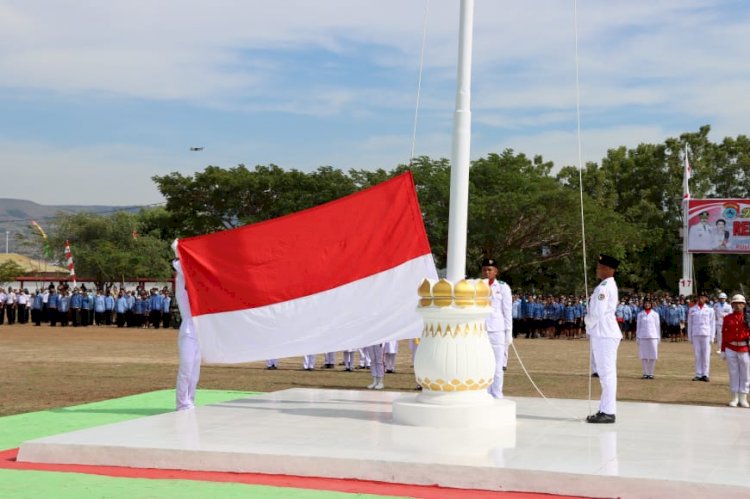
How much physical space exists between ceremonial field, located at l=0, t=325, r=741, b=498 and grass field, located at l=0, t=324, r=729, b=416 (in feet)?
0.06

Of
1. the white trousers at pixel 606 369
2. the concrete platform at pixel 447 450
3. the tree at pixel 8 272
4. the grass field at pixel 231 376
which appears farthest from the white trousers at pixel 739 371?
the tree at pixel 8 272

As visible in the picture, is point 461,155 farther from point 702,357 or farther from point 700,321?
point 700,321

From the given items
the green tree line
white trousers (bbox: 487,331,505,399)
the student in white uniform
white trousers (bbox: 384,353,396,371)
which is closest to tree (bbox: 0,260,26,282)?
the green tree line

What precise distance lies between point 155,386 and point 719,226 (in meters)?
33.4

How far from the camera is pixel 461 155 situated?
10.1 m

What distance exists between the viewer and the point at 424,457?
25.8 feet

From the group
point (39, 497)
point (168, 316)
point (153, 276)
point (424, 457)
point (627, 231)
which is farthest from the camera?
point (153, 276)

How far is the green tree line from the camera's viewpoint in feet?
147

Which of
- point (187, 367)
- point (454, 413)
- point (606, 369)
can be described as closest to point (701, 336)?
point (606, 369)

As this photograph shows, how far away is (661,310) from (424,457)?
3148cm

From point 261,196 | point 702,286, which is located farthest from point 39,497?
point 702,286

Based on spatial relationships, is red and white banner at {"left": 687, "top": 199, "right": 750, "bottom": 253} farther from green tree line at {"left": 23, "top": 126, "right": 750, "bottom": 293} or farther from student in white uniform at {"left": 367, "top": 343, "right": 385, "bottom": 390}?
student in white uniform at {"left": 367, "top": 343, "right": 385, "bottom": 390}

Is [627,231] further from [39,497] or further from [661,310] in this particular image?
[39,497]

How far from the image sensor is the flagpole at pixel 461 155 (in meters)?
10.0
